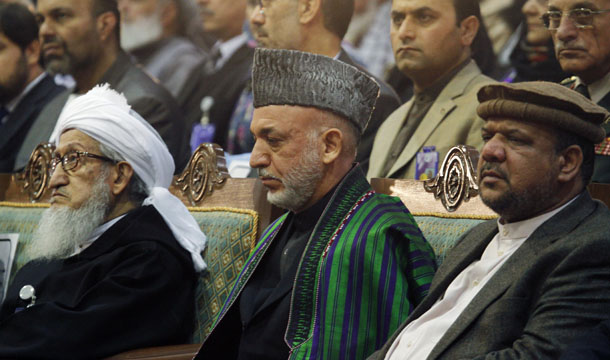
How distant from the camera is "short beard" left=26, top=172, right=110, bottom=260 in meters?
3.96

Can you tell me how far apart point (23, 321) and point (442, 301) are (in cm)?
184

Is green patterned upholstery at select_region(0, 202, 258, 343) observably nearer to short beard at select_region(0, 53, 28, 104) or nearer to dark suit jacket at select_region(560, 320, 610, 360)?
dark suit jacket at select_region(560, 320, 610, 360)

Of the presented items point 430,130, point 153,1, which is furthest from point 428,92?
point 153,1

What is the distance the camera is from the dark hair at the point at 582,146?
2.40m

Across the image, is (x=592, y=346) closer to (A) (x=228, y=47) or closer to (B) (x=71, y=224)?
(B) (x=71, y=224)

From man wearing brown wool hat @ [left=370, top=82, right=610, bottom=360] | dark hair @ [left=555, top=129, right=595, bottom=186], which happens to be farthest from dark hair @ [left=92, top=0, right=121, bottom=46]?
dark hair @ [left=555, top=129, right=595, bottom=186]

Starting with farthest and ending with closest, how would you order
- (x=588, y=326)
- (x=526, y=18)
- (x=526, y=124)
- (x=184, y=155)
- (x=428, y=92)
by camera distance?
(x=184, y=155), (x=428, y=92), (x=526, y=18), (x=526, y=124), (x=588, y=326)

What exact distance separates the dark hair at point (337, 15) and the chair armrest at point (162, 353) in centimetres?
213

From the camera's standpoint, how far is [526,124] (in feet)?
7.97

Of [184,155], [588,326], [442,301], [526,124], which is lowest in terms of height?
[184,155]

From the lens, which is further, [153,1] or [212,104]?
[153,1]

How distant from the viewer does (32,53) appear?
670 centimetres

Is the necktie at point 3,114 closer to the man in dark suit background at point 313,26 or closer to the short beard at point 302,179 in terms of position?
the man in dark suit background at point 313,26

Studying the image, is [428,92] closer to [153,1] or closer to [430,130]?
[430,130]
